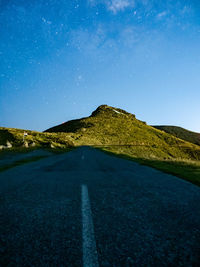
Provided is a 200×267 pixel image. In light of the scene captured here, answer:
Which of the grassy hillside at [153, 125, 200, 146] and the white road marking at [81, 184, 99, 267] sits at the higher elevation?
the grassy hillside at [153, 125, 200, 146]

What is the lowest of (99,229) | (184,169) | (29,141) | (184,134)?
(99,229)

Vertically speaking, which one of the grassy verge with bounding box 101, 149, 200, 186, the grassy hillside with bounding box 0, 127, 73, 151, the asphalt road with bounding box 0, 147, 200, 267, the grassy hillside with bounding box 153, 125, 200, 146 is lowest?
the asphalt road with bounding box 0, 147, 200, 267

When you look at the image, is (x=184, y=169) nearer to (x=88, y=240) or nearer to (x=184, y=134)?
(x=88, y=240)

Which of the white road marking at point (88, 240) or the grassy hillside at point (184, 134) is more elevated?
the grassy hillside at point (184, 134)

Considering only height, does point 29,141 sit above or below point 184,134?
below

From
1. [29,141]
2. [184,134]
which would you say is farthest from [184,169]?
[184,134]

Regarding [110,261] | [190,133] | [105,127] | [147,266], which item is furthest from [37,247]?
[190,133]

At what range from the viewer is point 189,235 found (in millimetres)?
2248

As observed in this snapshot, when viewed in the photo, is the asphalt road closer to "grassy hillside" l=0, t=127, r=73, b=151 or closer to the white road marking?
the white road marking

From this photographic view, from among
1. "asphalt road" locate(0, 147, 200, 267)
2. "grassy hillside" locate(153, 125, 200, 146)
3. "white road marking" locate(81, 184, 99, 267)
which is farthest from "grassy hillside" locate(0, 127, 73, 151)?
"grassy hillside" locate(153, 125, 200, 146)

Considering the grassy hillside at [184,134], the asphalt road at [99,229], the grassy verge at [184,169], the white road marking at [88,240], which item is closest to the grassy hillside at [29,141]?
the grassy verge at [184,169]

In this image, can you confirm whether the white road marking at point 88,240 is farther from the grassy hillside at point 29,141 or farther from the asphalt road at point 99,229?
the grassy hillside at point 29,141

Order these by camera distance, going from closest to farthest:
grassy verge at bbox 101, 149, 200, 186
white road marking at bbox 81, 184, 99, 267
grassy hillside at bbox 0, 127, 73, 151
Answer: white road marking at bbox 81, 184, 99, 267, grassy verge at bbox 101, 149, 200, 186, grassy hillside at bbox 0, 127, 73, 151

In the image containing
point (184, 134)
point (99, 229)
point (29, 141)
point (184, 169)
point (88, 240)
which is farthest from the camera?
point (184, 134)
